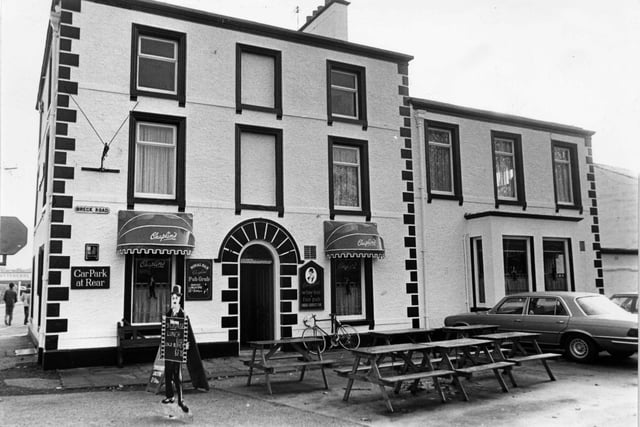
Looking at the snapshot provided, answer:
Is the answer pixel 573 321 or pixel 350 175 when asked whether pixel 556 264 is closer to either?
pixel 573 321

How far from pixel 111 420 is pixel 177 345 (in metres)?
1.32

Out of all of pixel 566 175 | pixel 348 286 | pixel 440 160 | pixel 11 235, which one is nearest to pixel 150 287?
pixel 348 286

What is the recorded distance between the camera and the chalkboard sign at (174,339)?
8250mm

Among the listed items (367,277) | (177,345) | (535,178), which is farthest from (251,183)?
(535,178)

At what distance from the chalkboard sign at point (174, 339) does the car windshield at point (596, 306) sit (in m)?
9.00

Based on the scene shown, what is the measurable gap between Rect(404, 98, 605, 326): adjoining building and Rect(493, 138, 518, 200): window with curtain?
0.12ft

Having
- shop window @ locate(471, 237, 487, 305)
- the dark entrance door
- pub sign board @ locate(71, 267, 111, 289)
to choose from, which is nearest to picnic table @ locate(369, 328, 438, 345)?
the dark entrance door

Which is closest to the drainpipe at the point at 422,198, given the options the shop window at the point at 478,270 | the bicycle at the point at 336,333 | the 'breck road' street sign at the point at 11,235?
the shop window at the point at 478,270

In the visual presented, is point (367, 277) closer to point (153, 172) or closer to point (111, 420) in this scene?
point (153, 172)

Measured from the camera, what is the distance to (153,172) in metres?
14.3

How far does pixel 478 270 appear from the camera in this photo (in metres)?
18.4

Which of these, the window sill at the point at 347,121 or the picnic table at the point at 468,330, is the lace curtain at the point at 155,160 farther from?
the picnic table at the point at 468,330

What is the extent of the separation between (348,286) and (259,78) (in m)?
6.47

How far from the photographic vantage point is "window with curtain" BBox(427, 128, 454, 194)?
18703 mm
